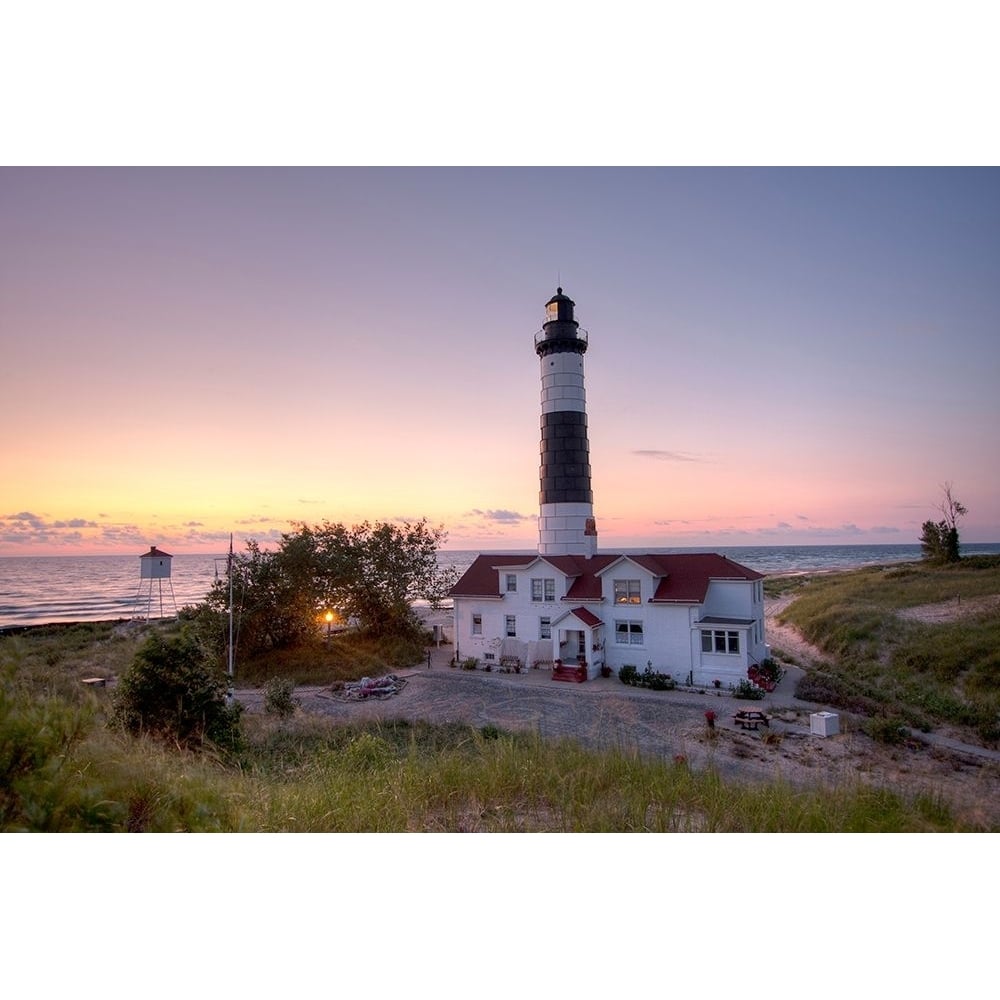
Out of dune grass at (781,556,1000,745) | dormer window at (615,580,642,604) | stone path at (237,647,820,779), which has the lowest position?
stone path at (237,647,820,779)

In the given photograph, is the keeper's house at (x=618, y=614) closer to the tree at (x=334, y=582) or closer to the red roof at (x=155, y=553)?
the tree at (x=334, y=582)

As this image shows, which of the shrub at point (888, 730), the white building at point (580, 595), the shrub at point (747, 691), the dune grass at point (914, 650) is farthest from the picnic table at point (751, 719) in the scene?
the white building at point (580, 595)

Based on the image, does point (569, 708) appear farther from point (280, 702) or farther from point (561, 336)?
point (561, 336)

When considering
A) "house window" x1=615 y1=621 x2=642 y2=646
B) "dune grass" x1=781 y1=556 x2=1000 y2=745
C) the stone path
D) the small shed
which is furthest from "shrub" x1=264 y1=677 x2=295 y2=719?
"dune grass" x1=781 y1=556 x2=1000 y2=745

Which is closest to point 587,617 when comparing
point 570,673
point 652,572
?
point 570,673

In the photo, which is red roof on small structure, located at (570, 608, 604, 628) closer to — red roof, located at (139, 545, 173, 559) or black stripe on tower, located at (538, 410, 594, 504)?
black stripe on tower, located at (538, 410, 594, 504)
